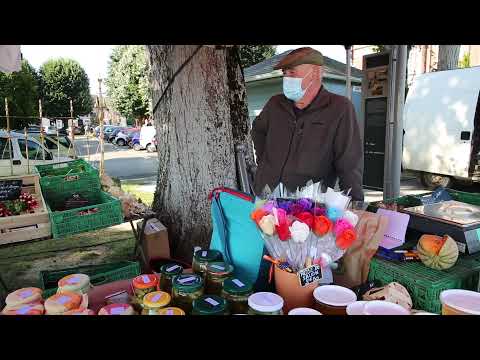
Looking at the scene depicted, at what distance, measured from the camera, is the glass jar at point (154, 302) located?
52.7 inches

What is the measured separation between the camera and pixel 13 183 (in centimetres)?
367

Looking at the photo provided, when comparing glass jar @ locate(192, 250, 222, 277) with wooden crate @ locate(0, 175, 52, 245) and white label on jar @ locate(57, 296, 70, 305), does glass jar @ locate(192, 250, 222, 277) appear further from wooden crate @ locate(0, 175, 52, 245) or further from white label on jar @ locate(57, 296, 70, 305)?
wooden crate @ locate(0, 175, 52, 245)

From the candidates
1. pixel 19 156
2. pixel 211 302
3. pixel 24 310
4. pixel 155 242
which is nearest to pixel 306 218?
pixel 211 302

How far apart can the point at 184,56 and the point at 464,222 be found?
256 cm

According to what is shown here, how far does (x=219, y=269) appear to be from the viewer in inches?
61.3

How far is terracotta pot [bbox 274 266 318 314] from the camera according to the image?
137 cm

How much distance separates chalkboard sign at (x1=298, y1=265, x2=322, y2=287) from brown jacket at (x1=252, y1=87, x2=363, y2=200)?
1001 mm

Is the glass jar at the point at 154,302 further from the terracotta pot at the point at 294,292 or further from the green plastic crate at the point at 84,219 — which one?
the green plastic crate at the point at 84,219

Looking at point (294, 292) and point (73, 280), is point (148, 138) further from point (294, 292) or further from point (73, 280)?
point (294, 292)

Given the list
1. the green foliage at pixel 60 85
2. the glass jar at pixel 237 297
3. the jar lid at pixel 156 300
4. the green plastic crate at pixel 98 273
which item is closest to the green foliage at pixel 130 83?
the green foliage at pixel 60 85

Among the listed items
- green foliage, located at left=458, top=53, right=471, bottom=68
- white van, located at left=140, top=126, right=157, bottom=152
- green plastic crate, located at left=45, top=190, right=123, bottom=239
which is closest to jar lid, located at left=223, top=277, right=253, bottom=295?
green plastic crate, located at left=45, top=190, right=123, bottom=239

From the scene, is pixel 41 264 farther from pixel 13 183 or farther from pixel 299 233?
pixel 299 233

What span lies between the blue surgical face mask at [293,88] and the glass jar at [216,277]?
4.34ft
